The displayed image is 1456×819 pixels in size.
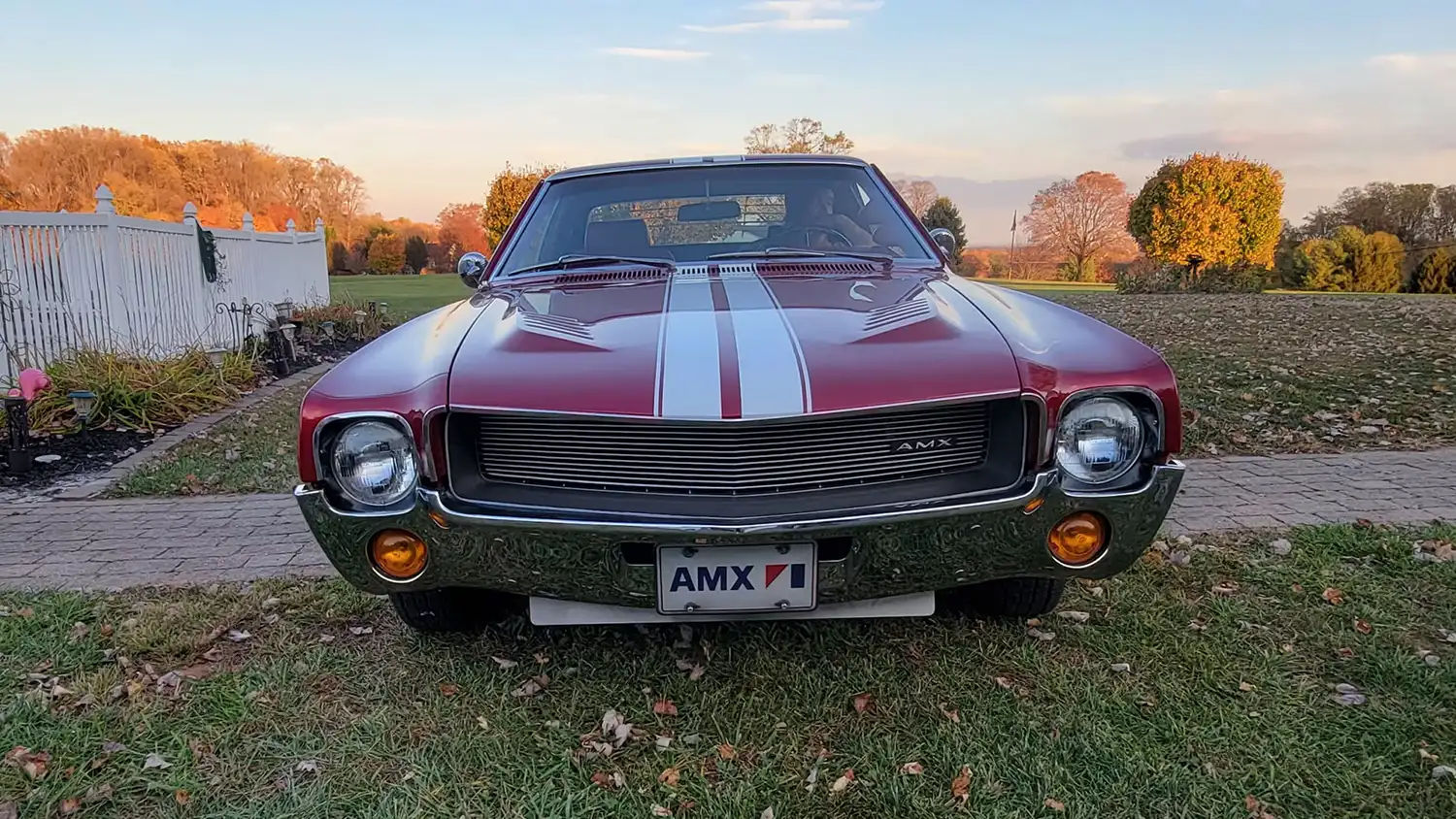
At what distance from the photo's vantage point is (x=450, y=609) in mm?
2467

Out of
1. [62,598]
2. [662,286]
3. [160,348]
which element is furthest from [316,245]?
[662,286]

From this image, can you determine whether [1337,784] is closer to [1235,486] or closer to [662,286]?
[662,286]

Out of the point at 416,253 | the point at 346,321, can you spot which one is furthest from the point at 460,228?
the point at 346,321

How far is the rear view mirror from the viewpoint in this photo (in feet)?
10.3

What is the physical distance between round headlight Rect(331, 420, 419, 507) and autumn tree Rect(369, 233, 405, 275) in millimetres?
35986

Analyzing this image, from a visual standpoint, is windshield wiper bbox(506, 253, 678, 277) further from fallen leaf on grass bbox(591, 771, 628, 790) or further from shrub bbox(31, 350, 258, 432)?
Answer: shrub bbox(31, 350, 258, 432)

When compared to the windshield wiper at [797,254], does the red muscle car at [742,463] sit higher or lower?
lower

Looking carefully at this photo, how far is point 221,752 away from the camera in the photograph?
2098 mm

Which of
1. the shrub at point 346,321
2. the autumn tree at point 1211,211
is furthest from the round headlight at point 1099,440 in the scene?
the autumn tree at point 1211,211

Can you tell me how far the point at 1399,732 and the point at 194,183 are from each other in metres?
45.8

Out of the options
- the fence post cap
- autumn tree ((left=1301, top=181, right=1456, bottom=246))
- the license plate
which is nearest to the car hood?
the license plate

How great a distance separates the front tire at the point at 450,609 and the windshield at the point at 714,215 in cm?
120

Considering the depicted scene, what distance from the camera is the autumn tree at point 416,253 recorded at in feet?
117

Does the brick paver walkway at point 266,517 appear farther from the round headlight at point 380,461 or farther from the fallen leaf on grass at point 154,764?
the round headlight at point 380,461
